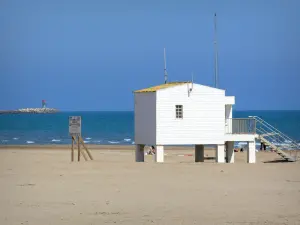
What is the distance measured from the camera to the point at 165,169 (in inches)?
1422

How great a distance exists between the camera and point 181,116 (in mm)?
42562

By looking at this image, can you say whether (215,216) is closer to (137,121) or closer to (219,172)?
(219,172)

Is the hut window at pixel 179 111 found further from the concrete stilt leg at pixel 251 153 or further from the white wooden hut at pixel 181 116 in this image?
the concrete stilt leg at pixel 251 153

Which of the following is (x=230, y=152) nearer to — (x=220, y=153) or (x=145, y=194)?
(x=220, y=153)

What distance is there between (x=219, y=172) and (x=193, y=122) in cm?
797

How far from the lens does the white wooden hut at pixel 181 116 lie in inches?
1662

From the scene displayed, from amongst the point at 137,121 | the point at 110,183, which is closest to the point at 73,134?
the point at 137,121

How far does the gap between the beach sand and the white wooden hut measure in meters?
4.77

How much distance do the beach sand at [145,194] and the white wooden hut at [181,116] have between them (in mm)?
4767

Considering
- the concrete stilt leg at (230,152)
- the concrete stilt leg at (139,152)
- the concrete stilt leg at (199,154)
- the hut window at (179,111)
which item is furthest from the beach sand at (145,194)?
the concrete stilt leg at (199,154)

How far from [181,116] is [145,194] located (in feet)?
54.3

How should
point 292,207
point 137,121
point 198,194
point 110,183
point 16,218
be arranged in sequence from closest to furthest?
point 16,218, point 292,207, point 198,194, point 110,183, point 137,121

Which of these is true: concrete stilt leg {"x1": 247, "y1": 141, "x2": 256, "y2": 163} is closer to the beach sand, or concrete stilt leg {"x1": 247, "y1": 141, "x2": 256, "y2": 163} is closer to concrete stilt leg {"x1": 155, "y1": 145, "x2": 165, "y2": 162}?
concrete stilt leg {"x1": 155, "y1": 145, "x2": 165, "y2": 162}

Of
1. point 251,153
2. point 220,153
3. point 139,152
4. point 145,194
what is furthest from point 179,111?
point 145,194
